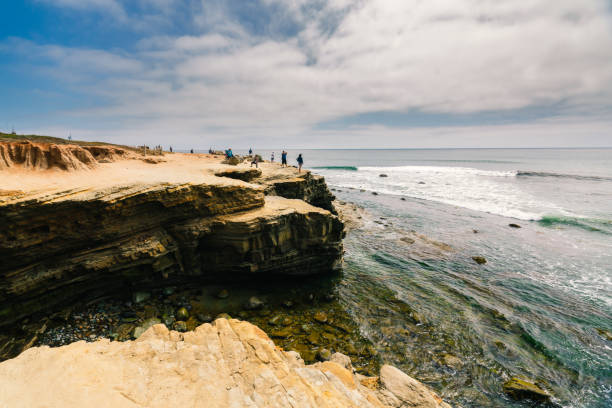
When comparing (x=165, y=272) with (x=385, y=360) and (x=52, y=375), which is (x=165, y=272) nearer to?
(x=52, y=375)

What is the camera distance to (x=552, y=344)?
37.3 feet

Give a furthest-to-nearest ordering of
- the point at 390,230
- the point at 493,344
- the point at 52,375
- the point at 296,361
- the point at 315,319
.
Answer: the point at 390,230 < the point at 315,319 < the point at 493,344 < the point at 296,361 < the point at 52,375

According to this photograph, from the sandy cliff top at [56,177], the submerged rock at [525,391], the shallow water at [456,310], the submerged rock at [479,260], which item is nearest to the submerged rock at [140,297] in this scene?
the shallow water at [456,310]

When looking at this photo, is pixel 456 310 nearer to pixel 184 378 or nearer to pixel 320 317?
pixel 320 317

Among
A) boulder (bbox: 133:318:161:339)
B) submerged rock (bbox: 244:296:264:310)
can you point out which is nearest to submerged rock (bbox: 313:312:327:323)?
submerged rock (bbox: 244:296:264:310)

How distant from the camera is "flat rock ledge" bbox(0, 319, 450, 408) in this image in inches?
181

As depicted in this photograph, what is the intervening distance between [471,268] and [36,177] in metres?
27.3

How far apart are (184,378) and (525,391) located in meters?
11.9

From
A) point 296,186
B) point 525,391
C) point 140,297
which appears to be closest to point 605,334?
point 525,391

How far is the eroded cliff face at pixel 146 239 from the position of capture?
377 inches

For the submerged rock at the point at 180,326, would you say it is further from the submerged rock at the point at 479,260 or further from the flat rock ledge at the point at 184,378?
the submerged rock at the point at 479,260

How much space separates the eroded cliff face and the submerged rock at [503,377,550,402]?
9.59 m

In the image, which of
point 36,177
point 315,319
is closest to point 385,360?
point 315,319

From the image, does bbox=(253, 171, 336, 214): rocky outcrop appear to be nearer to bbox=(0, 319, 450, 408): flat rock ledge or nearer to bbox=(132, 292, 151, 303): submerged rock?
bbox=(132, 292, 151, 303): submerged rock
